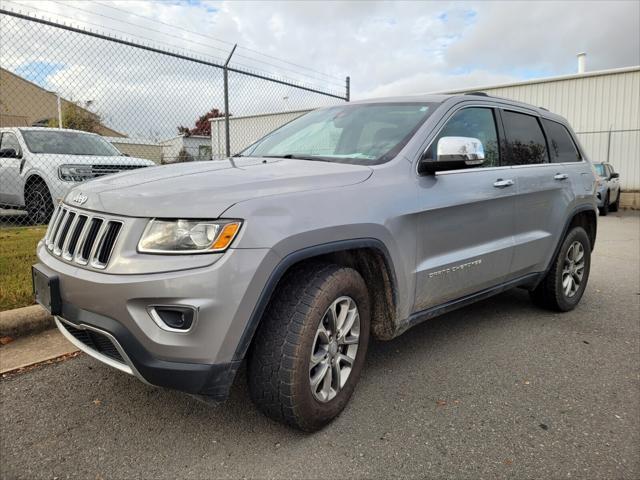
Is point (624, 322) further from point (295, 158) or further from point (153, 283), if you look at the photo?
point (153, 283)

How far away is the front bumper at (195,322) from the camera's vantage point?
6.77 ft

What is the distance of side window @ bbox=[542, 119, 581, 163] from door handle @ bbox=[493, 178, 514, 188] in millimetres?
990

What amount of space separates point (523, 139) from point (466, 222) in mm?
1300

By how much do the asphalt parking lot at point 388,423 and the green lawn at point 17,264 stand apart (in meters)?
0.98

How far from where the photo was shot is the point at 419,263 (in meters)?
2.98

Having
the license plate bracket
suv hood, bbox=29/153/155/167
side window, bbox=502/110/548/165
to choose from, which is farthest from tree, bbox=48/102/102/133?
the license plate bracket

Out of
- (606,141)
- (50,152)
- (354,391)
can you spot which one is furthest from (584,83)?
(354,391)

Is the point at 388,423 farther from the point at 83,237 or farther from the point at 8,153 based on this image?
the point at 8,153

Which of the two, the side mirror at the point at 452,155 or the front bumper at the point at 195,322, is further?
the side mirror at the point at 452,155

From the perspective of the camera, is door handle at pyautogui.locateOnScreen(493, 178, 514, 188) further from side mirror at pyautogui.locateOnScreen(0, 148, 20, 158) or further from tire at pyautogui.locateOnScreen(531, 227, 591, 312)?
side mirror at pyautogui.locateOnScreen(0, 148, 20, 158)

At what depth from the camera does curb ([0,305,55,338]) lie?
11.8 ft

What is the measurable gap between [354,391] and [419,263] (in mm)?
854

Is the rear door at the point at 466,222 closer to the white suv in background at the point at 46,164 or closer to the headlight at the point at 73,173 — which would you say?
the white suv in background at the point at 46,164

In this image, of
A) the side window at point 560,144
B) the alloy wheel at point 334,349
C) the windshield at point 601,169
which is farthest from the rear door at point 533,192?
the windshield at point 601,169
